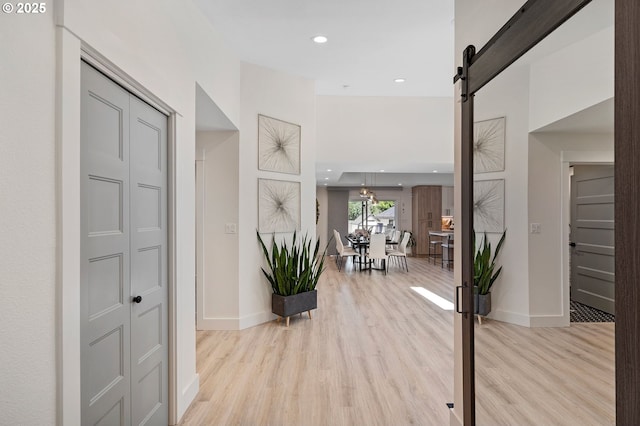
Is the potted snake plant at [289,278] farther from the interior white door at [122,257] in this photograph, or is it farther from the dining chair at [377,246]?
the dining chair at [377,246]

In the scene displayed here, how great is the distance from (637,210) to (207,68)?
9.61ft

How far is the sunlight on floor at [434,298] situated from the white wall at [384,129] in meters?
2.34

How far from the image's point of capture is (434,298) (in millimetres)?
5723

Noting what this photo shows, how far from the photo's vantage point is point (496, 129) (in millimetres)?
1523

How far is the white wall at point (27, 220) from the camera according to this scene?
980 millimetres

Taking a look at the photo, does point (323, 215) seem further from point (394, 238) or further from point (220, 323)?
point (220, 323)

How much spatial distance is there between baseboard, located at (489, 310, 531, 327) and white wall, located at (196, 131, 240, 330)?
2955 millimetres

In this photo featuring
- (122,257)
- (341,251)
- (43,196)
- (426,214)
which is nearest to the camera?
(43,196)

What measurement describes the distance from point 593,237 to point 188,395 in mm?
2502

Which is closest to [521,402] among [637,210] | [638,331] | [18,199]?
[638,331]

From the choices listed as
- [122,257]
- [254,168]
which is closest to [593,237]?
[122,257]

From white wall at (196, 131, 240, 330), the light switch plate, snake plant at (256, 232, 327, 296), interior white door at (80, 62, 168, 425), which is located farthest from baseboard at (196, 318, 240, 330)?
interior white door at (80, 62, 168, 425)

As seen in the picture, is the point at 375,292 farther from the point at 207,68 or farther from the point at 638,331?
the point at 638,331

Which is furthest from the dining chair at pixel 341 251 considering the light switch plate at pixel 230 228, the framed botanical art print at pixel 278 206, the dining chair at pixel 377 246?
the light switch plate at pixel 230 228
